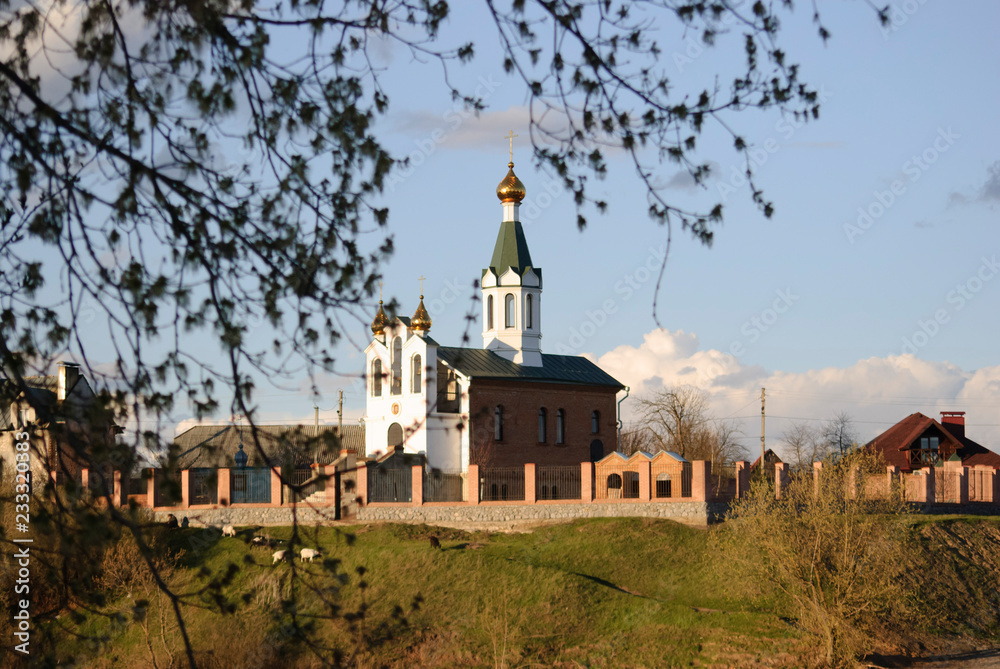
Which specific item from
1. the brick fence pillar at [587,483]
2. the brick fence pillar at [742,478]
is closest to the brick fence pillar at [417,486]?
the brick fence pillar at [587,483]

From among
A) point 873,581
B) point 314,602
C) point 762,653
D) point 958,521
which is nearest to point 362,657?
point 314,602

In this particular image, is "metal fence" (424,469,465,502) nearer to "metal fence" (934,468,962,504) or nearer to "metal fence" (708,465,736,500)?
"metal fence" (708,465,736,500)

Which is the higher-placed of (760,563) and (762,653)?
(760,563)

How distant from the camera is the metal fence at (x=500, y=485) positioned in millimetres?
28297

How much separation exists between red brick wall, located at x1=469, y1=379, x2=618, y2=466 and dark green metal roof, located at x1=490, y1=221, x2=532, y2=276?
4.77 meters

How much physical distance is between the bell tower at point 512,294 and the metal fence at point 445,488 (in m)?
6.50

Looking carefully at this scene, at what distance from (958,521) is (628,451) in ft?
60.9

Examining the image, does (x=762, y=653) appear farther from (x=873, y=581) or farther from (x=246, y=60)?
(x=246, y=60)

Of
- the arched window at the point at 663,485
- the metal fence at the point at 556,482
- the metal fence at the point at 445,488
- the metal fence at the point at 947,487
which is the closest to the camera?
the arched window at the point at 663,485

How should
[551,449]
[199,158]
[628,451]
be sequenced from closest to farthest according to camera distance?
[199,158], [551,449], [628,451]

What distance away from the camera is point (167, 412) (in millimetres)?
5539

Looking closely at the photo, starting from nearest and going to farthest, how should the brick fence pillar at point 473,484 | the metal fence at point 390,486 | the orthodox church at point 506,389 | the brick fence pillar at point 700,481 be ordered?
the brick fence pillar at point 700,481, the brick fence pillar at point 473,484, the metal fence at point 390,486, the orthodox church at point 506,389

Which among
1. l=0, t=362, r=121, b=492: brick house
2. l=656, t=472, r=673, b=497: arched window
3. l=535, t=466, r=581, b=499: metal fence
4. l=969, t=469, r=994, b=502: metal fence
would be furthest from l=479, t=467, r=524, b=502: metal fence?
l=0, t=362, r=121, b=492: brick house

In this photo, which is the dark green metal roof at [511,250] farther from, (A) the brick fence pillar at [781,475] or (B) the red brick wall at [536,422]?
Result: (A) the brick fence pillar at [781,475]
